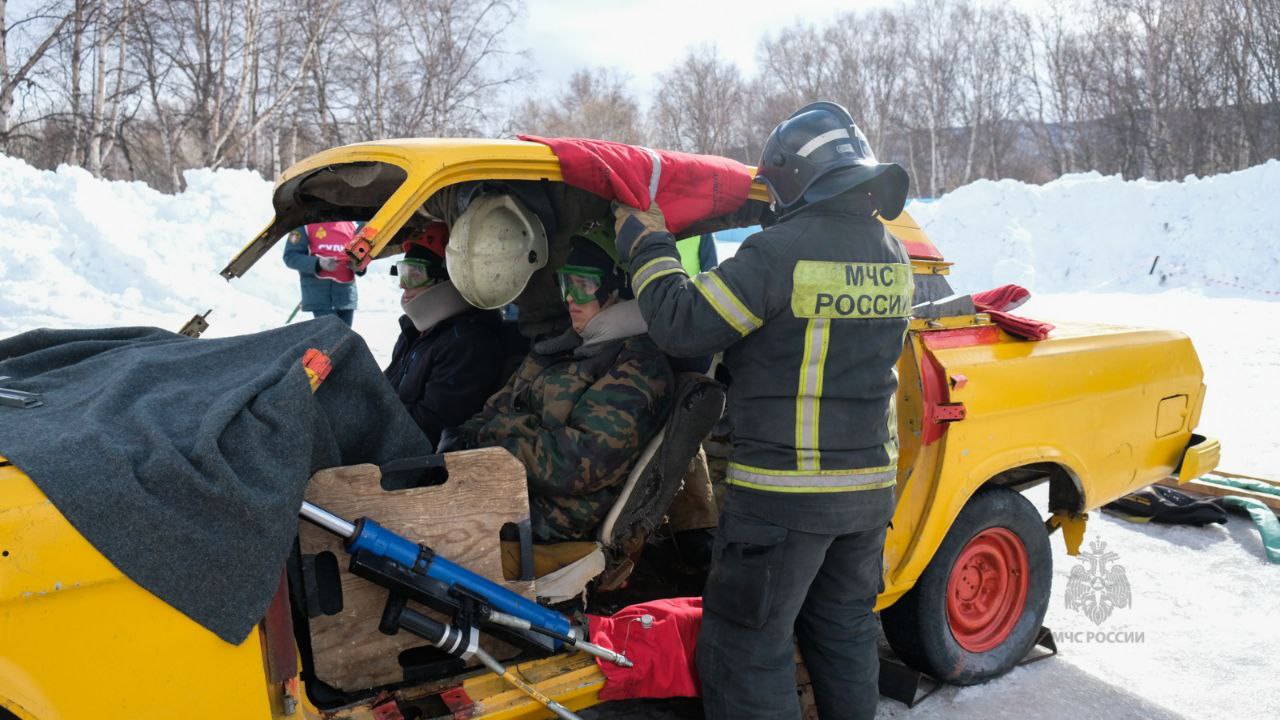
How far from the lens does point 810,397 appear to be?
2.53 metres

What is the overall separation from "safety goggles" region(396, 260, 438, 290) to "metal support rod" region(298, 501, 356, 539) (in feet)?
5.51

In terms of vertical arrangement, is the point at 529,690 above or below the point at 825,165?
below

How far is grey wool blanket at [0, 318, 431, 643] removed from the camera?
6.10ft

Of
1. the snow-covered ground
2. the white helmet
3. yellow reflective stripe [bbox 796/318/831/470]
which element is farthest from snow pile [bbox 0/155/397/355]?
yellow reflective stripe [bbox 796/318/831/470]

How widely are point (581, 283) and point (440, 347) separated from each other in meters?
0.91

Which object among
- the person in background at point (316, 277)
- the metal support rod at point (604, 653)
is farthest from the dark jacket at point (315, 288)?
the metal support rod at point (604, 653)

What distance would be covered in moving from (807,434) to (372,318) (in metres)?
11.2

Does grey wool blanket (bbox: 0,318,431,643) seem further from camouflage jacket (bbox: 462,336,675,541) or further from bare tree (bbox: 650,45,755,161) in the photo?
bare tree (bbox: 650,45,755,161)

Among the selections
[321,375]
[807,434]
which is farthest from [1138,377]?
[321,375]

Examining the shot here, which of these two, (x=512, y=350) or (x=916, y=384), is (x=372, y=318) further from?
(x=916, y=384)

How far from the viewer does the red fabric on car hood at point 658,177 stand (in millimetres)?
2570

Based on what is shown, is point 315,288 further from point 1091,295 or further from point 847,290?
point 1091,295

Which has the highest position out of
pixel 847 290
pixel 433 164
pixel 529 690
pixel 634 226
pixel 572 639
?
pixel 433 164

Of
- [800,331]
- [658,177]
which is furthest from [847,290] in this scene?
[658,177]
